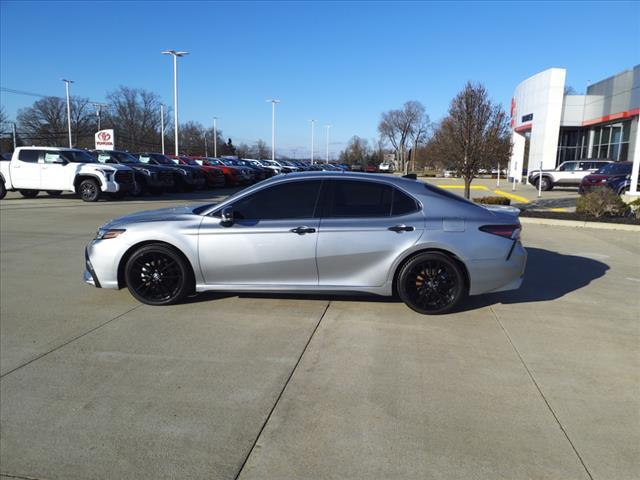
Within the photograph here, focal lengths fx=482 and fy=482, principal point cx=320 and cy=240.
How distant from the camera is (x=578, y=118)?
3375cm

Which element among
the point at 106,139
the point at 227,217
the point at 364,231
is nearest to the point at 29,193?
the point at 106,139

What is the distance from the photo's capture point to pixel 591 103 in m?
32.7

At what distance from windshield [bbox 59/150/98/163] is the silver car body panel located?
14295 mm

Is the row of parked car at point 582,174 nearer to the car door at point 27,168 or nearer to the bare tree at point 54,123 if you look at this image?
the car door at point 27,168

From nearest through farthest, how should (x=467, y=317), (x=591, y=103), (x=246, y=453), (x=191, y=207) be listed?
(x=246, y=453) → (x=467, y=317) → (x=191, y=207) → (x=591, y=103)

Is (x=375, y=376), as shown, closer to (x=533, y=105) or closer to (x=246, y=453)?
(x=246, y=453)

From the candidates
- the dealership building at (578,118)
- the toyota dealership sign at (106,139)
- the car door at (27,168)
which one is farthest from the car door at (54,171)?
the dealership building at (578,118)

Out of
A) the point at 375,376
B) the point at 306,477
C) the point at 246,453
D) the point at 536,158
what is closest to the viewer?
the point at 306,477

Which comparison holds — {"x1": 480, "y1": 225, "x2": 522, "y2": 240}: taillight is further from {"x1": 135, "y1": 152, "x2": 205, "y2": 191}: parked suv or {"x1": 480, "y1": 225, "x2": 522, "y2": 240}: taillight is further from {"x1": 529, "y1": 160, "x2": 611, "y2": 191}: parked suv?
{"x1": 529, "y1": 160, "x2": 611, "y2": 191}: parked suv

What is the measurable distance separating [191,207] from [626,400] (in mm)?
4701

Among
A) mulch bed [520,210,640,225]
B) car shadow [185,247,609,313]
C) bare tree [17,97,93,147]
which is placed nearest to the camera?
car shadow [185,247,609,313]

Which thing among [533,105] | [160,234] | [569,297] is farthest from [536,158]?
[160,234]

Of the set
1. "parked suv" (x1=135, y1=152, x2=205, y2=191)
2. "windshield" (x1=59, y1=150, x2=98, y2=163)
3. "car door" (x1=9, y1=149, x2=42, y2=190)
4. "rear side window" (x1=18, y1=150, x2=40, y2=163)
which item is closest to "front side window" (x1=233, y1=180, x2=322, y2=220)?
"windshield" (x1=59, y1=150, x2=98, y2=163)

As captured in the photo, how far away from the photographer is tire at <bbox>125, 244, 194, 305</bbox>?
5.33m
